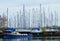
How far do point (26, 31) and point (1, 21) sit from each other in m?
18.4

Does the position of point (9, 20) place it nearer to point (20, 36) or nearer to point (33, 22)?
point (33, 22)

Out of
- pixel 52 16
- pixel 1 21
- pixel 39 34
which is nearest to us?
pixel 39 34

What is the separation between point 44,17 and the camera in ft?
321

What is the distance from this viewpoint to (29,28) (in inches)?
4092

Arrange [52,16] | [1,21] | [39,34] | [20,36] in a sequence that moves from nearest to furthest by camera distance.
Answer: [20,36] < [39,34] < [52,16] < [1,21]

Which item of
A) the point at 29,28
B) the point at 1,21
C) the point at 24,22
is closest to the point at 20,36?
the point at 24,22

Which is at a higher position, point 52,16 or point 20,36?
point 52,16

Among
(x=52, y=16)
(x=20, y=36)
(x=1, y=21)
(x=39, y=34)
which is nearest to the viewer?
(x=20, y=36)

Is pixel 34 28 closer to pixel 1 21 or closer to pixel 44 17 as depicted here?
pixel 44 17

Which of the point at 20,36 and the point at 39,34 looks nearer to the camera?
the point at 20,36

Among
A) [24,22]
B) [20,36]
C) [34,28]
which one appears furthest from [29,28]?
[20,36]

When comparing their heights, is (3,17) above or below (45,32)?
above

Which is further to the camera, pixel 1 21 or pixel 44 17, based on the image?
pixel 1 21

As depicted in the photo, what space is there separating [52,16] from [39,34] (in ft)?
39.2
